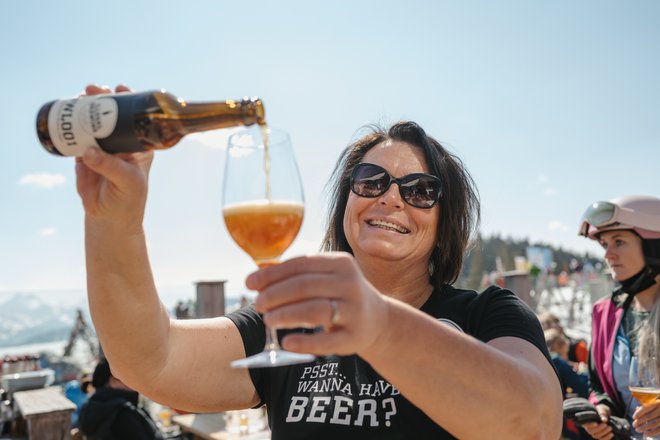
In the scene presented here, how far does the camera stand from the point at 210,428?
532 cm

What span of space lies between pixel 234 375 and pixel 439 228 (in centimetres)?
97

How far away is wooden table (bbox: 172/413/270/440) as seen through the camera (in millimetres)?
4812

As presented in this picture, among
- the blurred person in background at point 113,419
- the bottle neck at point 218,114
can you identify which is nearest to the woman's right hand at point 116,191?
the bottle neck at point 218,114

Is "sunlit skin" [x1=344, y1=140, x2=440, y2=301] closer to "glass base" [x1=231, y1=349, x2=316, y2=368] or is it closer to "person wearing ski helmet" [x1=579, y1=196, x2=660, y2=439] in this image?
"glass base" [x1=231, y1=349, x2=316, y2=368]

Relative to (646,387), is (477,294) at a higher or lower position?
higher

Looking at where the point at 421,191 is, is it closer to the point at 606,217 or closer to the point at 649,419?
the point at 649,419

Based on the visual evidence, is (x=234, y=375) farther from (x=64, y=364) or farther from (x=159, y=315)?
(x=64, y=364)

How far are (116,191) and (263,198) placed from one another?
40 centimetres

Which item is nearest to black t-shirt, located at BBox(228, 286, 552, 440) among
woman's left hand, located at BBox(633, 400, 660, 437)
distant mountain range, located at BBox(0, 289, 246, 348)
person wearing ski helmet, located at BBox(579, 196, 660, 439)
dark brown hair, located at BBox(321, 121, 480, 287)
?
dark brown hair, located at BBox(321, 121, 480, 287)

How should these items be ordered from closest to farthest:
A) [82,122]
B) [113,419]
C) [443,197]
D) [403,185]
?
1. [82,122]
2. [403,185]
3. [443,197]
4. [113,419]

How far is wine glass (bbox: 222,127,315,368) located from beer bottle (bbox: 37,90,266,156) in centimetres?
15

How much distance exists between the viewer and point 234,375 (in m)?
1.71

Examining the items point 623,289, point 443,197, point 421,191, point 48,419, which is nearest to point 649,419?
point 623,289

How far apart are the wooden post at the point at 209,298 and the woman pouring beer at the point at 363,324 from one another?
400cm
